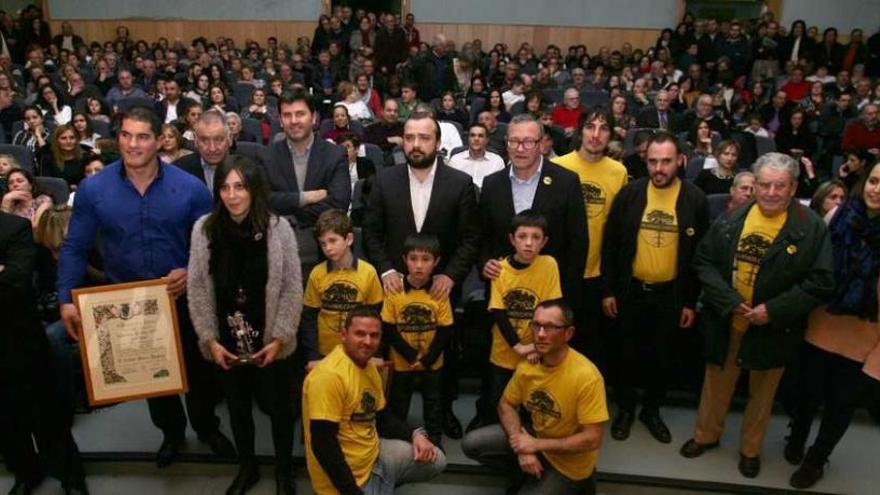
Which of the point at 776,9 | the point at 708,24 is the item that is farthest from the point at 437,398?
the point at 776,9

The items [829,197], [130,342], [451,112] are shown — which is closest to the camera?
[130,342]

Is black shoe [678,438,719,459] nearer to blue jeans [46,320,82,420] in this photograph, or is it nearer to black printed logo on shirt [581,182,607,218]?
black printed logo on shirt [581,182,607,218]

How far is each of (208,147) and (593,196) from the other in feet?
5.55

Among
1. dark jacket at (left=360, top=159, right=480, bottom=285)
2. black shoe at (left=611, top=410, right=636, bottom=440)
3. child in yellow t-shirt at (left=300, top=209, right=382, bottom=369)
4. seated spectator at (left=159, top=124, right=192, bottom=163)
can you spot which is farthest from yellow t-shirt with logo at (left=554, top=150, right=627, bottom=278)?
seated spectator at (left=159, top=124, right=192, bottom=163)

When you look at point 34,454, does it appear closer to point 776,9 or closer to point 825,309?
point 825,309

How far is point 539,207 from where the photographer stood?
2801mm

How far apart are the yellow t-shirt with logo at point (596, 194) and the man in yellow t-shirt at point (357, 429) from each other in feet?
3.73

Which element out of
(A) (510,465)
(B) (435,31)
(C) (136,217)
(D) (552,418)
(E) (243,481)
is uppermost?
(B) (435,31)

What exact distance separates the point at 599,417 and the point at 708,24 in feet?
33.0

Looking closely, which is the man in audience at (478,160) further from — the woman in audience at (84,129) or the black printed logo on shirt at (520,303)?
the woman in audience at (84,129)

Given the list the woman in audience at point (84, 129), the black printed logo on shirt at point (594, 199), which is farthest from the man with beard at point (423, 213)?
the woman in audience at point (84, 129)

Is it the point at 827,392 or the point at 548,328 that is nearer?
the point at 548,328

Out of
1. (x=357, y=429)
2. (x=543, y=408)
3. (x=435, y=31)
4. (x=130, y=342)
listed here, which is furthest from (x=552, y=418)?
(x=435, y=31)

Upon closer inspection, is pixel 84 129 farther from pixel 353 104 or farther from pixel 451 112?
pixel 451 112
